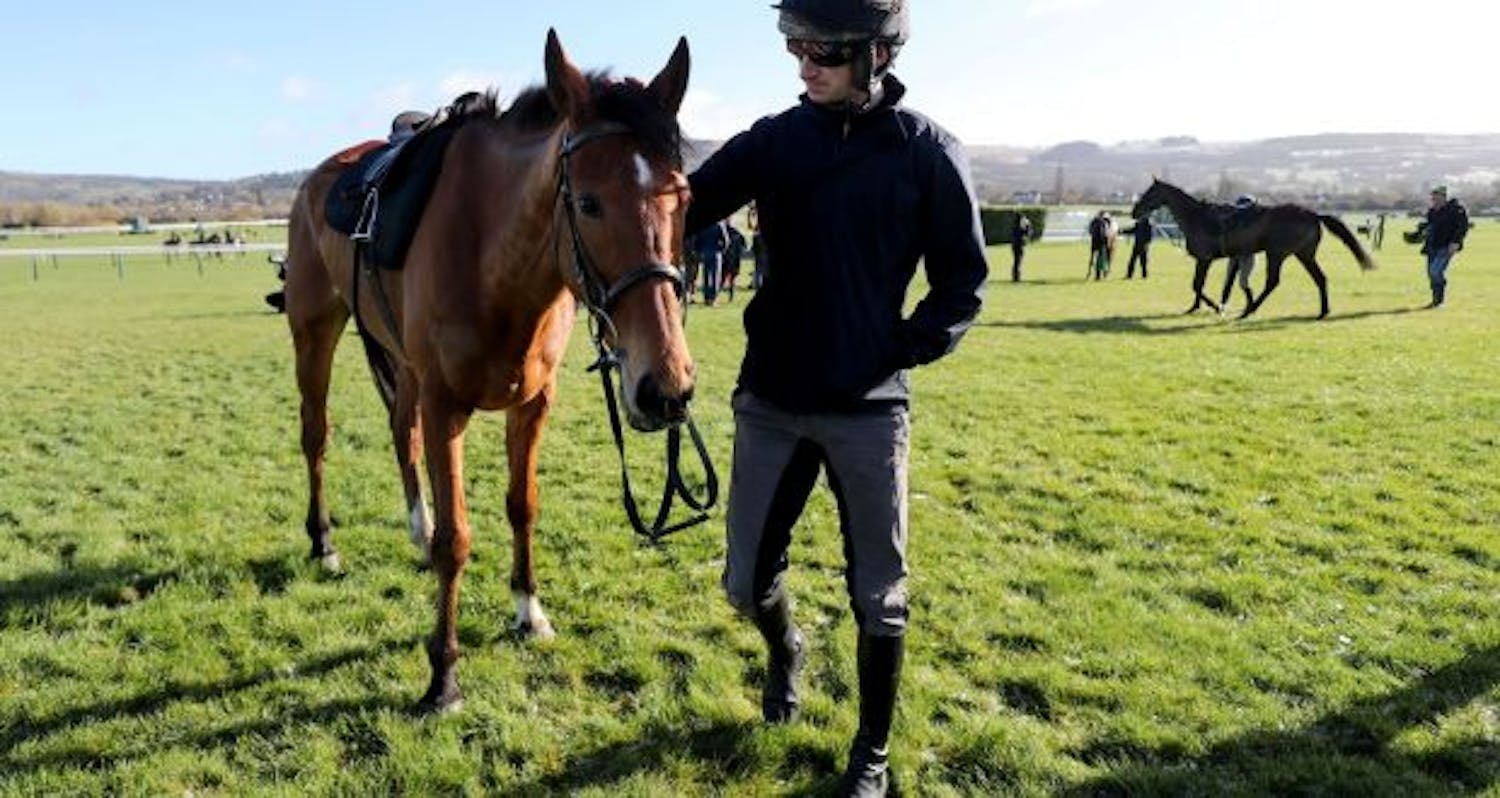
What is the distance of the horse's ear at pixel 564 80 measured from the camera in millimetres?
2809

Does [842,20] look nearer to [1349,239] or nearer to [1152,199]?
[1349,239]

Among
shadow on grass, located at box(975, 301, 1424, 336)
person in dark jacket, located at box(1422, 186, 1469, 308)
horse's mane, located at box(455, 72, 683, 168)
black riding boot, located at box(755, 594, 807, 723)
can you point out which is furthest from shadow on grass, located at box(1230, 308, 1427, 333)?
horse's mane, located at box(455, 72, 683, 168)

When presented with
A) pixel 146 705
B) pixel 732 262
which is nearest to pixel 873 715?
pixel 146 705

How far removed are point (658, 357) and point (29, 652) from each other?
3407 millimetres

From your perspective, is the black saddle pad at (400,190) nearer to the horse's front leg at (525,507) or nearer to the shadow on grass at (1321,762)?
the horse's front leg at (525,507)

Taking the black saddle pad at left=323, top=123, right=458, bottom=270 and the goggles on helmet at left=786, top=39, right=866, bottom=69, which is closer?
the goggles on helmet at left=786, top=39, right=866, bottom=69

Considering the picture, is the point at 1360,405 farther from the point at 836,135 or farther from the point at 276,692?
the point at 276,692

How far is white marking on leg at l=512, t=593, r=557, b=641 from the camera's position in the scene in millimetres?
4273

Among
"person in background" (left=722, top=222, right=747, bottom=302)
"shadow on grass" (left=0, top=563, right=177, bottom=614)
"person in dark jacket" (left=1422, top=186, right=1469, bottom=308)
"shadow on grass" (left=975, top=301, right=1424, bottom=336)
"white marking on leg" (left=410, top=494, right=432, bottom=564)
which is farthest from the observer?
"person in background" (left=722, top=222, right=747, bottom=302)

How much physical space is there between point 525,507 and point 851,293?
7.26ft

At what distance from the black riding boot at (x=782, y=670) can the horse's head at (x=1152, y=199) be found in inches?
625

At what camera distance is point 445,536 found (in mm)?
3787

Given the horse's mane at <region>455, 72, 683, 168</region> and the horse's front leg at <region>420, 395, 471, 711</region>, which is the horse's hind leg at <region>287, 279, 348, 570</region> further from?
the horse's mane at <region>455, 72, 683, 168</region>

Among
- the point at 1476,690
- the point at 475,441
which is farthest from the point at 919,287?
the point at 1476,690
